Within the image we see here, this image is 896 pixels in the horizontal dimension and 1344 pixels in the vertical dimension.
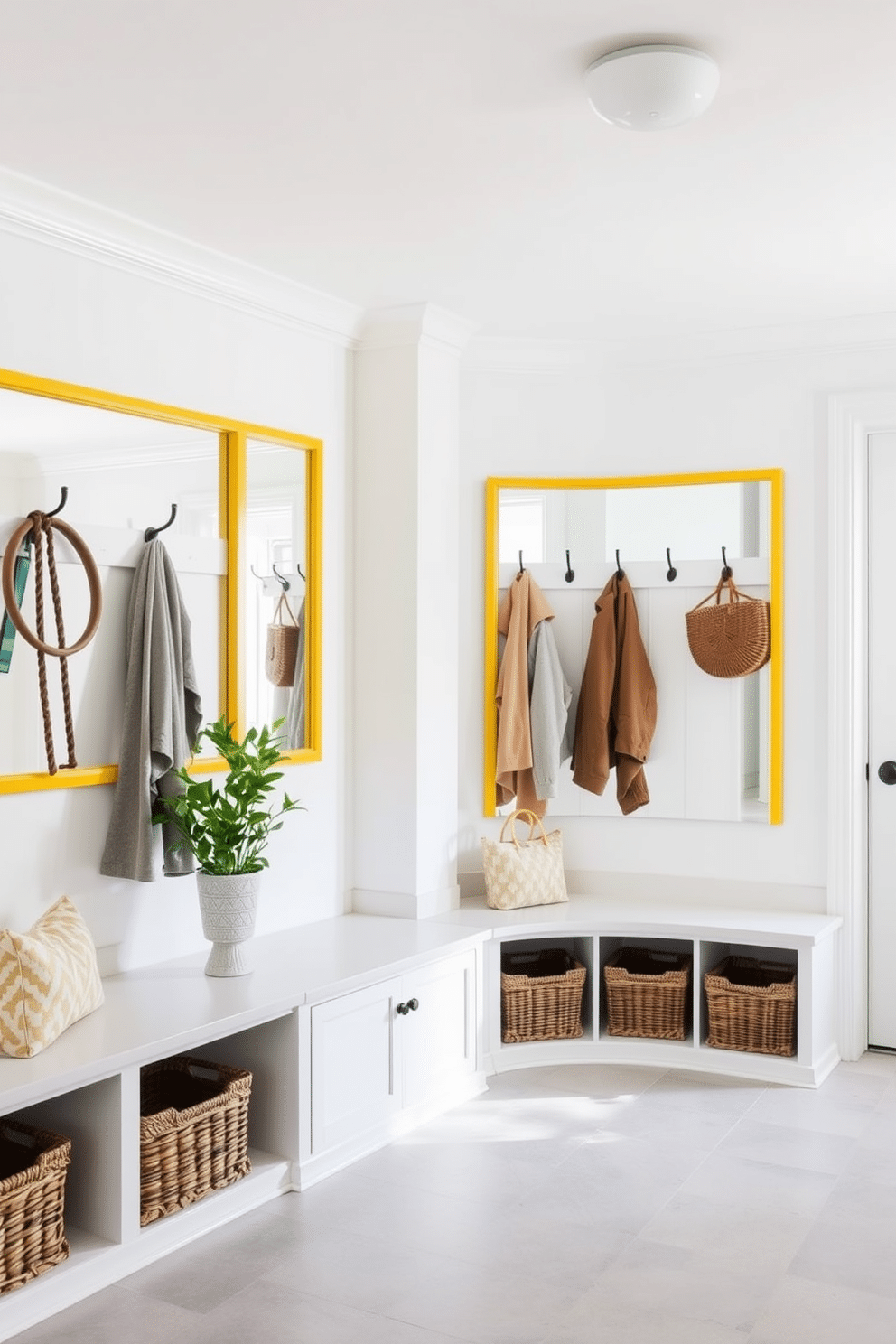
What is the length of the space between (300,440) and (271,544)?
347 mm

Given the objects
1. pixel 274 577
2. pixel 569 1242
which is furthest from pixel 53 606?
pixel 569 1242

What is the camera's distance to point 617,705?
4441 mm

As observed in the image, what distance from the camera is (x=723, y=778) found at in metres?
4.39

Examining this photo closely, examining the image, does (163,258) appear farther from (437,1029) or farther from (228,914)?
(437,1029)

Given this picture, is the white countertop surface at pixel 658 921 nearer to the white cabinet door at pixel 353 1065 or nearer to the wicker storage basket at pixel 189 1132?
the white cabinet door at pixel 353 1065

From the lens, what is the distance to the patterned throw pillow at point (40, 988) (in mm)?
2615

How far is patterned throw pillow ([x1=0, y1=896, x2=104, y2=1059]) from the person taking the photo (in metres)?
2.62

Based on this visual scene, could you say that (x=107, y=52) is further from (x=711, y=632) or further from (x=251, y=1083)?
(x=711, y=632)

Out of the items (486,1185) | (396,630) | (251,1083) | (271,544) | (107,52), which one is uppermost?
(107,52)

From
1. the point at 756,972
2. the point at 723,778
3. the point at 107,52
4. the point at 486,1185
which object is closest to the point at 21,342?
the point at 107,52

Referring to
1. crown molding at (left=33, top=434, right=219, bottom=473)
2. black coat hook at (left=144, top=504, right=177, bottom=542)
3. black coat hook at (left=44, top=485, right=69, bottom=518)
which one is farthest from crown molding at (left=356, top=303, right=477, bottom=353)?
black coat hook at (left=44, top=485, right=69, bottom=518)

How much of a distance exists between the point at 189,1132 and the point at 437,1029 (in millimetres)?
992

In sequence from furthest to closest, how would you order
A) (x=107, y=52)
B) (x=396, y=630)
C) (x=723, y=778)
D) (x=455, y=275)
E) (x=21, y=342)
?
(x=723, y=778) < (x=396, y=630) < (x=455, y=275) < (x=21, y=342) < (x=107, y=52)

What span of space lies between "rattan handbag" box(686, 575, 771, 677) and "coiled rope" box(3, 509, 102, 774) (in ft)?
6.92
